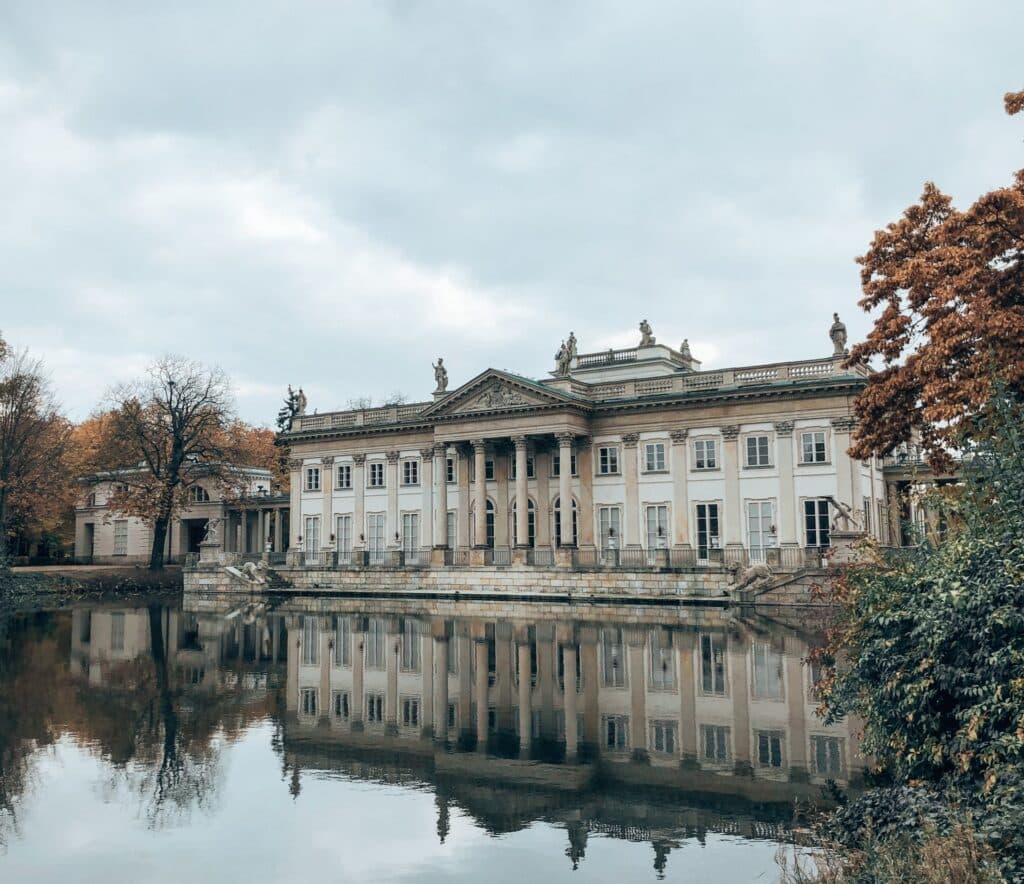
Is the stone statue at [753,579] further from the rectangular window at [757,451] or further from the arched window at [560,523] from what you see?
the arched window at [560,523]

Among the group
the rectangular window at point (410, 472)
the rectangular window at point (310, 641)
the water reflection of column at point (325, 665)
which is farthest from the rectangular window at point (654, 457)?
the rectangular window at point (310, 641)

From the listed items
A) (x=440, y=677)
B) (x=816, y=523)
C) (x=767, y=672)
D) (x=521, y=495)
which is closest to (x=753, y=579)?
(x=816, y=523)

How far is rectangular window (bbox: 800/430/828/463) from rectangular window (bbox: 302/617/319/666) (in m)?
24.5

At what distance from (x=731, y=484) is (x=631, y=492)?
5.62 meters

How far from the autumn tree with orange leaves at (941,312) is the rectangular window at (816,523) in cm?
2327

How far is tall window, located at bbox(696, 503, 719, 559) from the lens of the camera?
49.8m

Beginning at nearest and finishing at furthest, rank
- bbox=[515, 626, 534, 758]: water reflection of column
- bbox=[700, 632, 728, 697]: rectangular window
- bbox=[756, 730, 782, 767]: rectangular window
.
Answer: bbox=[756, 730, 782, 767]: rectangular window → bbox=[515, 626, 534, 758]: water reflection of column → bbox=[700, 632, 728, 697]: rectangular window

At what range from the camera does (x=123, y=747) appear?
592 inches

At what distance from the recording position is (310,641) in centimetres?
3080

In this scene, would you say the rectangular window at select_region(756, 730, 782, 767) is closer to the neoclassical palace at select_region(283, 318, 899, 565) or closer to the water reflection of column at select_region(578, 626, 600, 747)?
the water reflection of column at select_region(578, 626, 600, 747)

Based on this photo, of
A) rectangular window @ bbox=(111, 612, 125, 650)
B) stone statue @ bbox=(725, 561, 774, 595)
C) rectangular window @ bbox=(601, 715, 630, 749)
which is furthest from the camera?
stone statue @ bbox=(725, 561, 774, 595)

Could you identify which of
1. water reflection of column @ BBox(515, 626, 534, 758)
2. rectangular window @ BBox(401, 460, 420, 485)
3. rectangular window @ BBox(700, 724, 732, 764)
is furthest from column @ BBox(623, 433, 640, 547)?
rectangular window @ BBox(700, 724, 732, 764)

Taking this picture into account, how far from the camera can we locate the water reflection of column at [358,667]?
17.8m

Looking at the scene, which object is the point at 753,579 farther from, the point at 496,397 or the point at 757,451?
the point at 496,397
